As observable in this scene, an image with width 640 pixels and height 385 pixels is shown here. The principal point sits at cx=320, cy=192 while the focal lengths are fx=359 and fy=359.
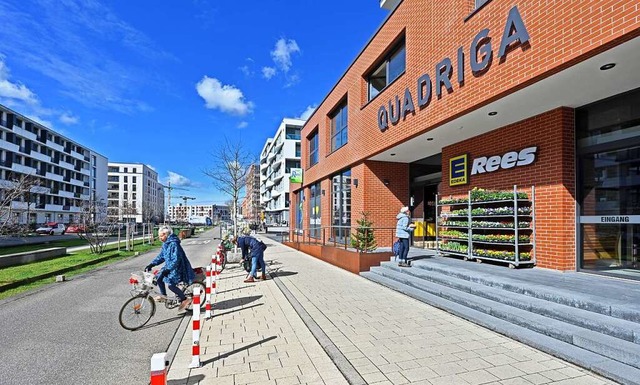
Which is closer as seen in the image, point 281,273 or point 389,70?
point 281,273

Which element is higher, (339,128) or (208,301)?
(339,128)

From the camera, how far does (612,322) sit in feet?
14.5

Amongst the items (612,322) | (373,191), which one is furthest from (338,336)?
(373,191)

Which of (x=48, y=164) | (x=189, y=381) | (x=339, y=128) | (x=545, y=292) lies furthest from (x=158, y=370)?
(x=48, y=164)

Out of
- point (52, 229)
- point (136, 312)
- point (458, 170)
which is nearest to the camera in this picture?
point (136, 312)

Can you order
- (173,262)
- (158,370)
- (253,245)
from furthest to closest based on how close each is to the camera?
1. (253,245)
2. (173,262)
3. (158,370)

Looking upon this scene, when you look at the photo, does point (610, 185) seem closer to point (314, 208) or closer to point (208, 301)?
point (208, 301)

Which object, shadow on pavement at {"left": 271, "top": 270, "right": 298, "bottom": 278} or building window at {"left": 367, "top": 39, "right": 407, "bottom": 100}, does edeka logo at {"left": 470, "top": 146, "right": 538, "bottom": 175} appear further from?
shadow on pavement at {"left": 271, "top": 270, "right": 298, "bottom": 278}

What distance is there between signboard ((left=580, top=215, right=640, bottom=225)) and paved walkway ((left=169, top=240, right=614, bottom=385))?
356 centimetres

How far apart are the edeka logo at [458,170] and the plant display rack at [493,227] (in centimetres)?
70

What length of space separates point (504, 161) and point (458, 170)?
183cm

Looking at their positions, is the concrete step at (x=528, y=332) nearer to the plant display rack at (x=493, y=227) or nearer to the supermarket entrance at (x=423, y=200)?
the plant display rack at (x=493, y=227)

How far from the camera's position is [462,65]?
7.97 meters

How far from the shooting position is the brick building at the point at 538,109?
570 cm
